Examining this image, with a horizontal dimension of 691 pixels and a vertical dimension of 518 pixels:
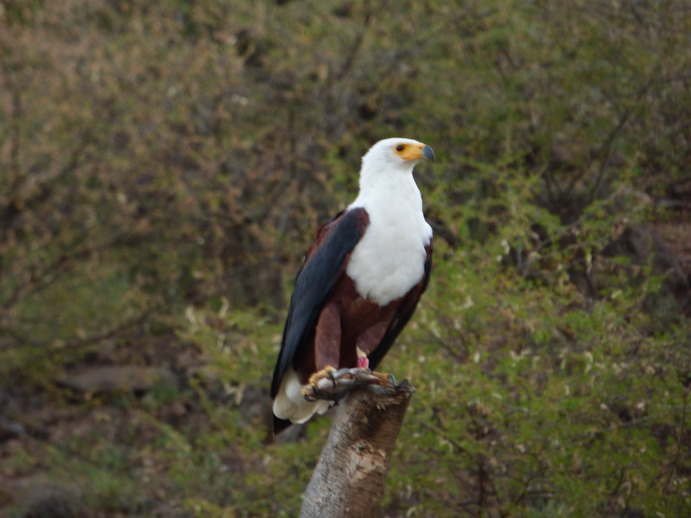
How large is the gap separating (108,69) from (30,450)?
3544 millimetres

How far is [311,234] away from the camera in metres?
6.99

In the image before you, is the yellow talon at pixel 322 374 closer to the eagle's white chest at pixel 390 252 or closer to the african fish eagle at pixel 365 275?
the african fish eagle at pixel 365 275

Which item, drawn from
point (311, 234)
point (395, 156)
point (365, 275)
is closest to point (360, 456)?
point (365, 275)

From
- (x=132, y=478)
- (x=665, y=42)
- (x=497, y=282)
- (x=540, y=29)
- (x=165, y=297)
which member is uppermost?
(x=540, y=29)

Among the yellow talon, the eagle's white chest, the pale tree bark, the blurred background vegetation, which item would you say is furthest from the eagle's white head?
the blurred background vegetation

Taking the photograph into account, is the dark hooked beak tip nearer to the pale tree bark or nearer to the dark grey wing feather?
the dark grey wing feather

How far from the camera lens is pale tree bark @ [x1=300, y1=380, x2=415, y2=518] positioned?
317 cm

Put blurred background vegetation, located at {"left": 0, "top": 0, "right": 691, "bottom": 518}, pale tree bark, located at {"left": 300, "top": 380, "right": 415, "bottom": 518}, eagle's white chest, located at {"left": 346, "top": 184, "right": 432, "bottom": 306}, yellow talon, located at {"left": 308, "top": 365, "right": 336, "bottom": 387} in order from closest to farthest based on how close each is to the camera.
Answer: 1. pale tree bark, located at {"left": 300, "top": 380, "right": 415, "bottom": 518}
2. yellow talon, located at {"left": 308, "top": 365, "right": 336, "bottom": 387}
3. eagle's white chest, located at {"left": 346, "top": 184, "right": 432, "bottom": 306}
4. blurred background vegetation, located at {"left": 0, "top": 0, "right": 691, "bottom": 518}

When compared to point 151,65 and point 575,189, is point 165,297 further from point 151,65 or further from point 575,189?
point 575,189

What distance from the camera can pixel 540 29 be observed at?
7406 mm

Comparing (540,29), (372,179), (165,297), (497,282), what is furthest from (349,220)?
(165,297)

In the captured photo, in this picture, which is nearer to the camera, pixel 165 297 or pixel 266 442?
pixel 266 442

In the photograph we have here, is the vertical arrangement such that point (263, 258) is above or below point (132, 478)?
above

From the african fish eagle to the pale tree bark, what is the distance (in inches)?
10.5
